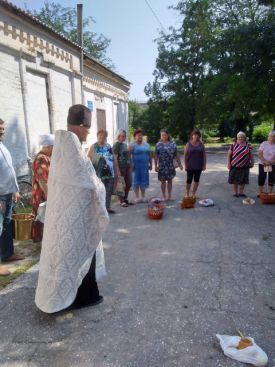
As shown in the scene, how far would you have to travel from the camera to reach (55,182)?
2.98 m

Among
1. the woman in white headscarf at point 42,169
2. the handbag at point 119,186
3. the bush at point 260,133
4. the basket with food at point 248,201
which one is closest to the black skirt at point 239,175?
the basket with food at point 248,201

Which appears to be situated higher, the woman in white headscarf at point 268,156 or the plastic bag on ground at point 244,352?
the woman in white headscarf at point 268,156

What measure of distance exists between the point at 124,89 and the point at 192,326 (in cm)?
1678

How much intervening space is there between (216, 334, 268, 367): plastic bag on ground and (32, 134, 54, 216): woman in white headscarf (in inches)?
117

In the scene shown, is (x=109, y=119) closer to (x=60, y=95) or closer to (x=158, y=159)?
(x=60, y=95)

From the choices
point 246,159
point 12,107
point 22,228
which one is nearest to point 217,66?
point 246,159

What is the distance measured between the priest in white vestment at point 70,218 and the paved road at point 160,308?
338mm

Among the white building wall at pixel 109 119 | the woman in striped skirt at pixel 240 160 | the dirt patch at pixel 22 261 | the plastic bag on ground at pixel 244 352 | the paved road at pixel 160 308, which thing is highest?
the white building wall at pixel 109 119

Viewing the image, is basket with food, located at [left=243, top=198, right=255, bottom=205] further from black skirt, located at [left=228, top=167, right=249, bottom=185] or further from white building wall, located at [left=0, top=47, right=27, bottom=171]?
white building wall, located at [left=0, top=47, right=27, bottom=171]

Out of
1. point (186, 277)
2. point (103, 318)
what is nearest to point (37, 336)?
point (103, 318)

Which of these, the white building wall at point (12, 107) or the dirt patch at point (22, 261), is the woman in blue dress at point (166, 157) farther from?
the dirt patch at point (22, 261)

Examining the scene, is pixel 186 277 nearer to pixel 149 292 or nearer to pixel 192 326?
pixel 149 292

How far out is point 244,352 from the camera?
2.57 meters

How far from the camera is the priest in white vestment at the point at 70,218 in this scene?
290 cm
